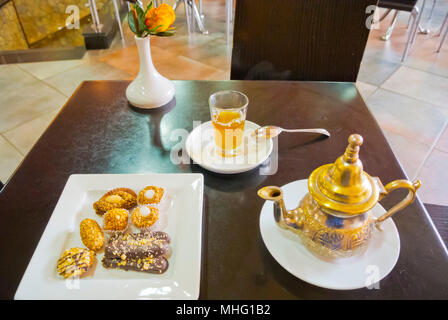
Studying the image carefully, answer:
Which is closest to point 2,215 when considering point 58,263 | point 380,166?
point 58,263

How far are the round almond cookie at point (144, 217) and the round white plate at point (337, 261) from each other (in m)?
0.18

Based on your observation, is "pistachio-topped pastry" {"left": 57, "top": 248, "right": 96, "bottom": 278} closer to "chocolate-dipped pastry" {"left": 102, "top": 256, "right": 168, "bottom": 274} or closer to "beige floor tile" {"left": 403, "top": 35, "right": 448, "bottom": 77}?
"chocolate-dipped pastry" {"left": 102, "top": 256, "right": 168, "bottom": 274}

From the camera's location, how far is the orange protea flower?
70 cm

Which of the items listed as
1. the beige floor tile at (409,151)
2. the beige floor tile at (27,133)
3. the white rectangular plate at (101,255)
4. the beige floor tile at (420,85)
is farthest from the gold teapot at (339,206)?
the beige floor tile at (420,85)

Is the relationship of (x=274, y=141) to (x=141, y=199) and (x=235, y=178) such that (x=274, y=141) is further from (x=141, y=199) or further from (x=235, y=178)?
(x=141, y=199)

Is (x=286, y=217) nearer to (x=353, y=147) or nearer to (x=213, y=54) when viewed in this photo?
(x=353, y=147)

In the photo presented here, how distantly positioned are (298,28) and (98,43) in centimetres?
208

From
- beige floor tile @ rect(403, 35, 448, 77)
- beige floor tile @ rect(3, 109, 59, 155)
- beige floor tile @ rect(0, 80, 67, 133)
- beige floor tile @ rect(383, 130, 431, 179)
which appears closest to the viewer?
beige floor tile @ rect(383, 130, 431, 179)

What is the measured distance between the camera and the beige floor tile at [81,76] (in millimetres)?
2209

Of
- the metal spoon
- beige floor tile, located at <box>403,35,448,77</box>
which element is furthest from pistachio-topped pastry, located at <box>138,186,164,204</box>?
beige floor tile, located at <box>403,35,448,77</box>

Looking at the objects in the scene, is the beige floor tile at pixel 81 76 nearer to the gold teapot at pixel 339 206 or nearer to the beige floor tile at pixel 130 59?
the beige floor tile at pixel 130 59

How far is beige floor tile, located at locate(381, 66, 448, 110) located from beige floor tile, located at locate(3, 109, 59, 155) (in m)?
2.13

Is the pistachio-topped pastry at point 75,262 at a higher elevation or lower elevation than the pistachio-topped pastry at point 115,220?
lower

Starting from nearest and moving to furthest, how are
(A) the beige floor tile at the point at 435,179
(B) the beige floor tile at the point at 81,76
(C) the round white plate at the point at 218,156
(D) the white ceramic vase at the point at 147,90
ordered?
(C) the round white plate at the point at 218,156
(D) the white ceramic vase at the point at 147,90
(A) the beige floor tile at the point at 435,179
(B) the beige floor tile at the point at 81,76
